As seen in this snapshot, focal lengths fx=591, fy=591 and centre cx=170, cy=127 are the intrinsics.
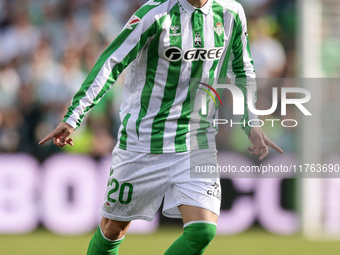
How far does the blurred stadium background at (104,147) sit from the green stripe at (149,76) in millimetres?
2472

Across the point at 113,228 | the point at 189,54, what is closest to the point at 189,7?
the point at 189,54

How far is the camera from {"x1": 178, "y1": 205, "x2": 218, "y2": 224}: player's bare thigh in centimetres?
330

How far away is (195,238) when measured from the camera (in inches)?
129

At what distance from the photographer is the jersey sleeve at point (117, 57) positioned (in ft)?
11.0

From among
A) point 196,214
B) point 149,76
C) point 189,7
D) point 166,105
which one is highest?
point 189,7

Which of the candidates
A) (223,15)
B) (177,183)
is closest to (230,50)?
(223,15)

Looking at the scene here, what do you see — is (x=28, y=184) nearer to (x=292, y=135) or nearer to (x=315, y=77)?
(x=292, y=135)

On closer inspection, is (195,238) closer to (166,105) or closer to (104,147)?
(166,105)

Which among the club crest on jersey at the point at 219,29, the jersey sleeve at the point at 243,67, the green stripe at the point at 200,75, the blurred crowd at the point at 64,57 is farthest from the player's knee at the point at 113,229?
the blurred crowd at the point at 64,57

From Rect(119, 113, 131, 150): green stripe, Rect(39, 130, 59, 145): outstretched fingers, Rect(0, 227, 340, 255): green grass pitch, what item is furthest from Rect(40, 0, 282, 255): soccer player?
Rect(0, 227, 340, 255): green grass pitch

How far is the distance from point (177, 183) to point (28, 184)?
3420 millimetres

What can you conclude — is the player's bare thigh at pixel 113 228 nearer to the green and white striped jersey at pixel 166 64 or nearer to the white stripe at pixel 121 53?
the green and white striped jersey at pixel 166 64

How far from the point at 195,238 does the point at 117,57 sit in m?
1.12

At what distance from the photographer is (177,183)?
3.46 metres
